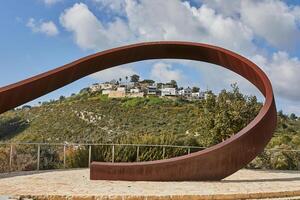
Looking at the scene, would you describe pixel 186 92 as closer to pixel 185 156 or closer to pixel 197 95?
pixel 197 95

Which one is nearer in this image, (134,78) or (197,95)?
(197,95)

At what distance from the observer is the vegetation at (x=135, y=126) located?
59.3 feet

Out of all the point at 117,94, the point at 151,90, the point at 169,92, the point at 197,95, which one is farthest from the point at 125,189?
the point at 151,90

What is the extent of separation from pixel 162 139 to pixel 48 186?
9848 mm

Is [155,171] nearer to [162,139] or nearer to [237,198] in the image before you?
[237,198]

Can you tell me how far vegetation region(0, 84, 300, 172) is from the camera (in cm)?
1806

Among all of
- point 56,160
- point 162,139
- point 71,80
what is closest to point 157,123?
point 162,139

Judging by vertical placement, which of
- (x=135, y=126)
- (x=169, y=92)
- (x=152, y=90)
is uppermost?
(x=152, y=90)

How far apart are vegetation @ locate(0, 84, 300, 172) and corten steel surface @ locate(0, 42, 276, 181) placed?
385 centimetres

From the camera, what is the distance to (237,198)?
9719 mm

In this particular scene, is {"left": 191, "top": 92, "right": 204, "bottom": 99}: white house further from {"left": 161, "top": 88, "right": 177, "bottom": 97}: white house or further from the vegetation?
{"left": 161, "top": 88, "right": 177, "bottom": 97}: white house

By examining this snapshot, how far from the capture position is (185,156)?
12195mm

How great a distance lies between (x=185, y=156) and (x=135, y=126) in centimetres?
3391

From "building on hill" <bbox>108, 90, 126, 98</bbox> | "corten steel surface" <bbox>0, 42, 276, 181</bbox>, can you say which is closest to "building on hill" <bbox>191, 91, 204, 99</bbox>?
"building on hill" <bbox>108, 90, 126, 98</bbox>
